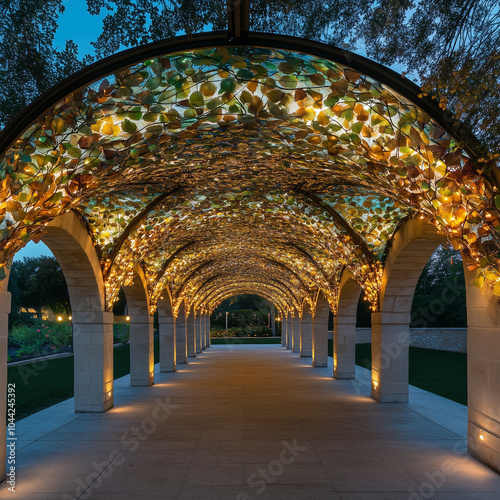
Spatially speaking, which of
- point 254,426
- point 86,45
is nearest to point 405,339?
point 254,426

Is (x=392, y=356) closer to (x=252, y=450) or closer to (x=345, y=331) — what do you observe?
(x=345, y=331)

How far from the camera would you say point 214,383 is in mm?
15617

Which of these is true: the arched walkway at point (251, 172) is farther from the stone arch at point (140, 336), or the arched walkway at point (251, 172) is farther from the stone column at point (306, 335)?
the stone column at point (306, 335)

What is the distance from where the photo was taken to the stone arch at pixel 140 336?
15.0m

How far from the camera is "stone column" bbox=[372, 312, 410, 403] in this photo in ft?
37.8

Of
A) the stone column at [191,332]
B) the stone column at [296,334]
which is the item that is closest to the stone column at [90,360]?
the stone column at [191,332]

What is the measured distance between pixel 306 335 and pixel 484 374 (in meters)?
20.1

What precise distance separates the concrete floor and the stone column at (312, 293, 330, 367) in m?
8.07

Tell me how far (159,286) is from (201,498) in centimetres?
1116

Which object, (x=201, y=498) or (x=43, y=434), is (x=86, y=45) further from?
(x=43, y=434)

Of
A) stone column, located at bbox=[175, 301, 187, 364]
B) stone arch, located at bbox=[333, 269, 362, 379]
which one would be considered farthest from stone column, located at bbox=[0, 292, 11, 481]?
stone column, located at bbox=[175, 301, 187, 364]

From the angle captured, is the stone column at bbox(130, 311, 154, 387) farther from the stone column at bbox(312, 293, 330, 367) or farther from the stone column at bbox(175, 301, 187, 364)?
the stone column at bbox(312, 293, 330, 367)

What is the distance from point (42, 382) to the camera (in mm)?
16469

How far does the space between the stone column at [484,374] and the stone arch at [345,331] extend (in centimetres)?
821
